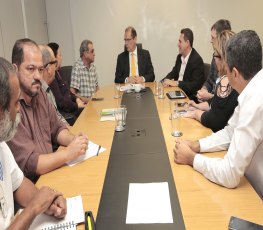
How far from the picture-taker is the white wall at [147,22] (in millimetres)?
5355

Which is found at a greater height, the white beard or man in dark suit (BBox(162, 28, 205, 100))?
the white beard

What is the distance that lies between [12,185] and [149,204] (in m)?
0.63

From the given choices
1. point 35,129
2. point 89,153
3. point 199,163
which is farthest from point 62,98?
point 199,163

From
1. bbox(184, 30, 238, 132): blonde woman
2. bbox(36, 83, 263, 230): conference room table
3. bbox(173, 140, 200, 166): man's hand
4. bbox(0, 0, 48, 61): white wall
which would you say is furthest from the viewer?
bbox(0, 0, 48, 61): white wall

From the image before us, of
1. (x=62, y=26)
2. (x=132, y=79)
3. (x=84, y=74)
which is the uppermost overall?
(x=62, y=26)

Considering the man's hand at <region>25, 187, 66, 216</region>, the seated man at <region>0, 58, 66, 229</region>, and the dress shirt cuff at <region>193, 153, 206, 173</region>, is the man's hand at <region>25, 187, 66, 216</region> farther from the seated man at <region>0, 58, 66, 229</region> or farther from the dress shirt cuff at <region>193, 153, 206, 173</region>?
the dress shirt cuff at <region>193, 153, 206, 173</region>

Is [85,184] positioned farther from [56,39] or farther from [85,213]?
[56,39]

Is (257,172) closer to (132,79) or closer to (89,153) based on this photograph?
(89,153)

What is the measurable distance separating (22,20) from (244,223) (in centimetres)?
430

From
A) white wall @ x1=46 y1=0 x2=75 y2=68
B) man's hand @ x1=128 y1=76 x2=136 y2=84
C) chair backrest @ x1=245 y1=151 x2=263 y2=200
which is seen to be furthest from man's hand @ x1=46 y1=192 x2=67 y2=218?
white wall @ x1=46 y1=0 x2=75 y2=68

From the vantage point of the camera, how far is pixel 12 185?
4.45 ft

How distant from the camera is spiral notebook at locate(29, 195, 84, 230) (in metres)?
1.16

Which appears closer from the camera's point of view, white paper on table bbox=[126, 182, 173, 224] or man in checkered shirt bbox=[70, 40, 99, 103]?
white paper on table bbox=[126, 182, 173, 224]

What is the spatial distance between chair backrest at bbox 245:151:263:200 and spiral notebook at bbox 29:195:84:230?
2.80 feet
